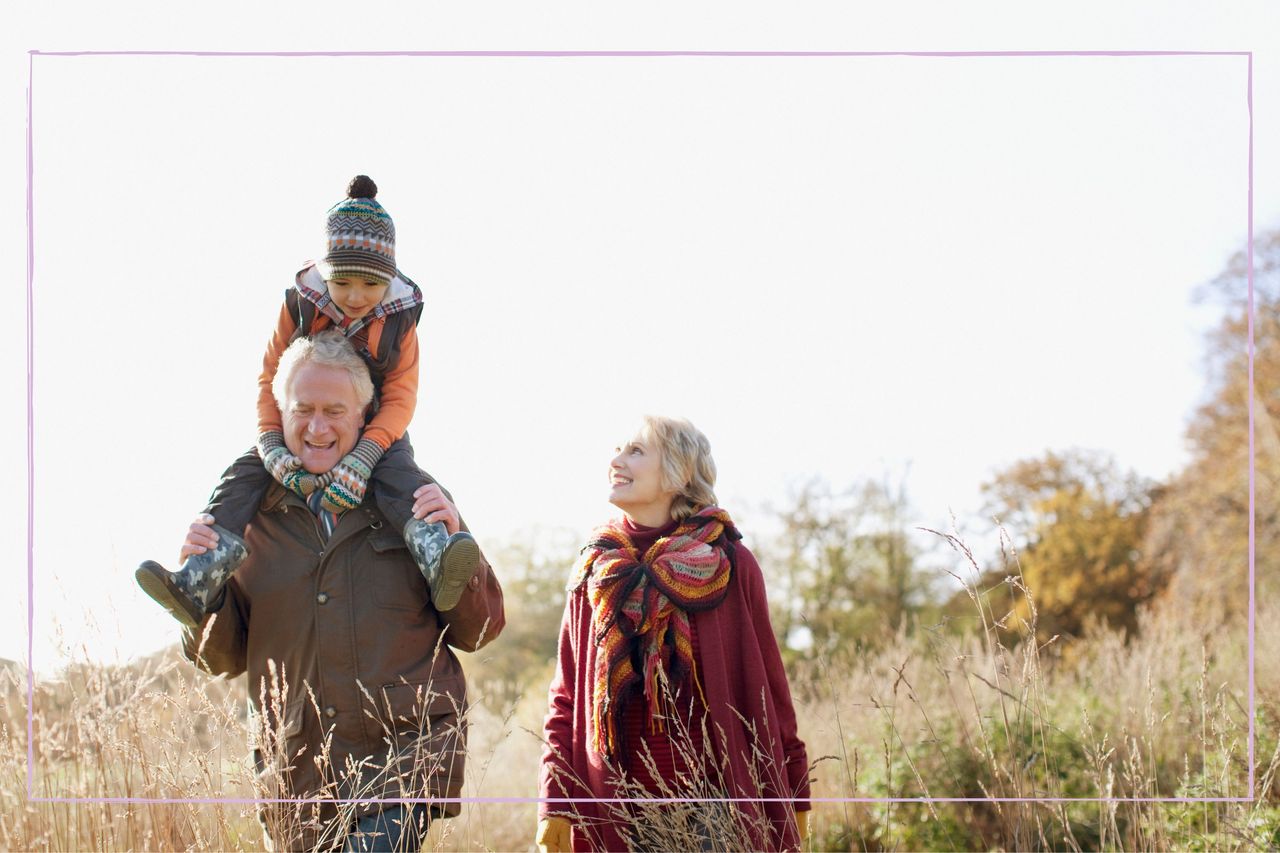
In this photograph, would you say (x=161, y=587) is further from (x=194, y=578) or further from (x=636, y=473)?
(x=636, y=473)

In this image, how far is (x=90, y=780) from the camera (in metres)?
4.39

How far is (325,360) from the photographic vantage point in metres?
4.30

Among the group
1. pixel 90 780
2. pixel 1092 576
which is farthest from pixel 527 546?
pixel 90 780

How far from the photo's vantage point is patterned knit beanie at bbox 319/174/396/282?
14.2ft

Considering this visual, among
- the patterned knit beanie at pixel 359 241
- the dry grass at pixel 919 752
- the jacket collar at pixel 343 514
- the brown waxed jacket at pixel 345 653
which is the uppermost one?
the patterned knit beanie at pixel 359 241

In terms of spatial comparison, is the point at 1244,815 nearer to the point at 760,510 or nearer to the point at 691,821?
the point at 691,821

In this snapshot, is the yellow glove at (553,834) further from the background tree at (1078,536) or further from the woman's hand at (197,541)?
the background tree at (1078,536)

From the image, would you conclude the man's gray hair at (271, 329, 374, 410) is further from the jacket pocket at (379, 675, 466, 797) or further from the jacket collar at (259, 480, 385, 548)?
the jacket pocket at (379, 675, 466, 797)

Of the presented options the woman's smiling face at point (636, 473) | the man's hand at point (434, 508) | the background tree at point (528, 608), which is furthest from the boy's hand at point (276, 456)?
the background tree at point (528, 608)

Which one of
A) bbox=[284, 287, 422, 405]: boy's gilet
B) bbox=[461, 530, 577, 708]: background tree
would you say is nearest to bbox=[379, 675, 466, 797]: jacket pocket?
bbox=[284, 287, 422, 405]: boy's gilet

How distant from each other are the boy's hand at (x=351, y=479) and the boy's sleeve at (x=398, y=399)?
6 centimetres

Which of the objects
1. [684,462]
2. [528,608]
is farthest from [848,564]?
[684,462]

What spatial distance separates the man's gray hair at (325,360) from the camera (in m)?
4.31

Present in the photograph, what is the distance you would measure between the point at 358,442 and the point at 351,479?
15cm
